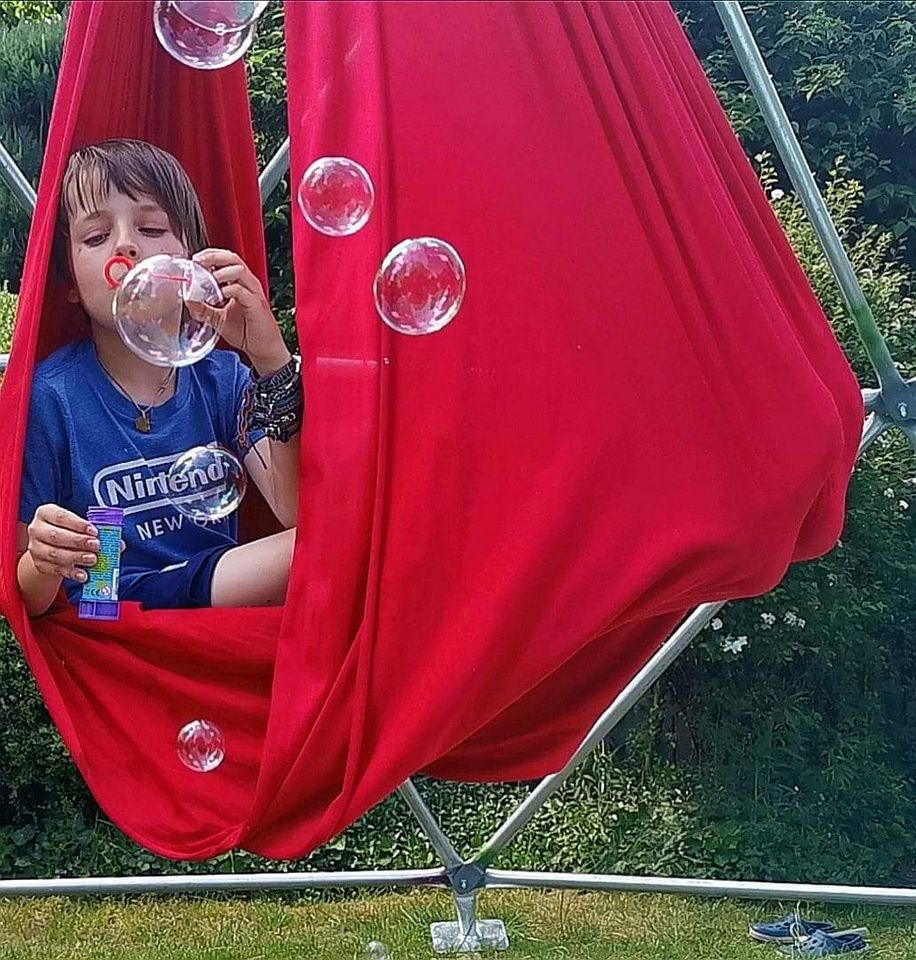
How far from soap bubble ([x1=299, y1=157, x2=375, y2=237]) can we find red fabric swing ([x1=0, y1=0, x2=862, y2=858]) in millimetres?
14

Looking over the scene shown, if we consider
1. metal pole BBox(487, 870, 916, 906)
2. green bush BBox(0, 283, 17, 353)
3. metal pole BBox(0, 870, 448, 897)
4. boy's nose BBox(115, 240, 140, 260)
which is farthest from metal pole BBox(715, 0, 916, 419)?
green bush BBox(0, 283, 17, 353)

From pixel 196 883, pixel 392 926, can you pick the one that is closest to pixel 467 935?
pixel 392 926

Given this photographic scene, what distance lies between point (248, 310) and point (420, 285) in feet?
0.94

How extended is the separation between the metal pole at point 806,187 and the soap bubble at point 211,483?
0.70 metres

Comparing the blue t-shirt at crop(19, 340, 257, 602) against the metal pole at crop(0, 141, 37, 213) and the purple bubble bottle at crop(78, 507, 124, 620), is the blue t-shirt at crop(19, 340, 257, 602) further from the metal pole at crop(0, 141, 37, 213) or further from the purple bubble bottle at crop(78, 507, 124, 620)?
the metal pole at crop(0, 141, 37, 213)

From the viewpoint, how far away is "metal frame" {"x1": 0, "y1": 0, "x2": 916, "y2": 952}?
5.82 ft

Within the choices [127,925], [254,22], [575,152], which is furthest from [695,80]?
[127,925]

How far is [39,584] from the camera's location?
1.51 m

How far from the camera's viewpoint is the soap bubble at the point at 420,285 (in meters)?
1.25

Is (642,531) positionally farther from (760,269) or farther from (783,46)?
(783,46)

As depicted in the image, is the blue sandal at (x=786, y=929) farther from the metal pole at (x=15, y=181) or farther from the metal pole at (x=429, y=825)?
the metal pole at (x=15, y=181)

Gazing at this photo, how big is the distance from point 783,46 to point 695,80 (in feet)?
6.54

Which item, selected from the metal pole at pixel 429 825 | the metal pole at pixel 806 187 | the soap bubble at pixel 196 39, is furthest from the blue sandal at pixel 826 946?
the soap bubble at pixel 196 39

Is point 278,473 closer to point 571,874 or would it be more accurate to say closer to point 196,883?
point 196,883
